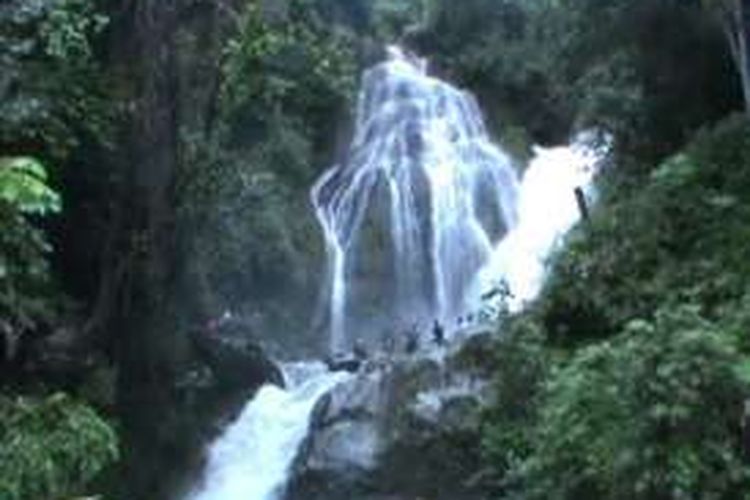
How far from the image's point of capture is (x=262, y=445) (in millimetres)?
16828

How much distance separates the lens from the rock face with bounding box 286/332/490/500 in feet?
45.4

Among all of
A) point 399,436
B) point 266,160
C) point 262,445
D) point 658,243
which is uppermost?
point 266,160

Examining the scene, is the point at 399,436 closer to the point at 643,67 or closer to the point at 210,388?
the point at 210,388

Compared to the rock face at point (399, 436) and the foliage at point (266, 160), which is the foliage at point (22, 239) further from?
the rock face at point (399, 436)

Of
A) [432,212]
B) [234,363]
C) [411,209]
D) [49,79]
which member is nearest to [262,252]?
[411,209]

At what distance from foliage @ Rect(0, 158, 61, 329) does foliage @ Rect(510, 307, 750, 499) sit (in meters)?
3.69

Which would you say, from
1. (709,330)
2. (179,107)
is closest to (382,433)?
(179,107)

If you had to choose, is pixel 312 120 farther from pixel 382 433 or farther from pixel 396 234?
pixel 382 433

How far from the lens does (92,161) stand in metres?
16.2

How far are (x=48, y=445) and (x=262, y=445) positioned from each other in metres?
6.77

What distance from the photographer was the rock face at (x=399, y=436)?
13.8 meters

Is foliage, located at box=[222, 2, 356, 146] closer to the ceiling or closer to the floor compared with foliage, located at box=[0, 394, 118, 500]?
closer to the ceiling

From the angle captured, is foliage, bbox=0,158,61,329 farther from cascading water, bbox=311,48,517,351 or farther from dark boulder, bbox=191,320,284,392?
cascading water, bbox=311,48,517,351

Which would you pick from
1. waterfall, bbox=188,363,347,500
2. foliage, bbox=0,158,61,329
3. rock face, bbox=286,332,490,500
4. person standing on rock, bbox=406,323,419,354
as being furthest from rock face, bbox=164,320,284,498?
foliage, bbox=0,158,61,329
